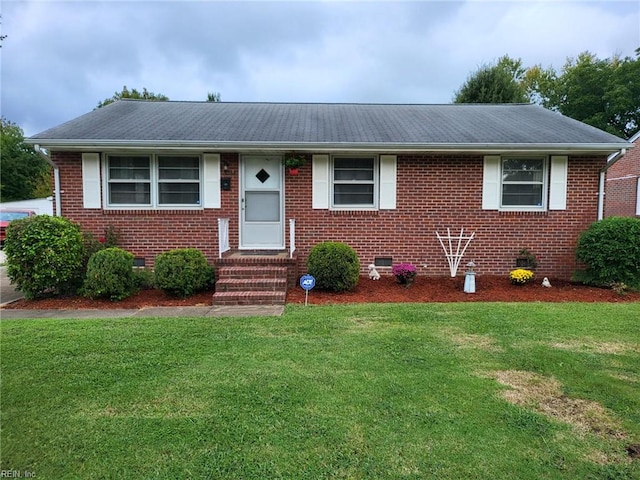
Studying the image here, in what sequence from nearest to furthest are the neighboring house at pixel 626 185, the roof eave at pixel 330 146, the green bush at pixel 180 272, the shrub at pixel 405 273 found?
1. the green bush at pixel 180 272
2. the shrub at pixel 405 273
3. the roof eave at pixel 330 146
4. the neighboring house at pixel 626 185

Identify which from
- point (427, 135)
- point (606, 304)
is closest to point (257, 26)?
point (427, 135)

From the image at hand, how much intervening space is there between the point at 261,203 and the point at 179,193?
1753mm

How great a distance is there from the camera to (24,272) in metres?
6.31

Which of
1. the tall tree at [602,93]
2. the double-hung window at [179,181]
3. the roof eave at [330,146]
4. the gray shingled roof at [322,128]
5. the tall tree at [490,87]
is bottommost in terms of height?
the double-hung window at [179,181]

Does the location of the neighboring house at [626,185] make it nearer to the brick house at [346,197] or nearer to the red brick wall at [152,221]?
the brick house at [346,197]

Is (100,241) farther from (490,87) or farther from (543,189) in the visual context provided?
(490,87)

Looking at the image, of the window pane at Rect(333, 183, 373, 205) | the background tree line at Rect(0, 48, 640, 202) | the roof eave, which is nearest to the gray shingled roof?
the roof eave

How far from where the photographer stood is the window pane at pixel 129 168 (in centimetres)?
793

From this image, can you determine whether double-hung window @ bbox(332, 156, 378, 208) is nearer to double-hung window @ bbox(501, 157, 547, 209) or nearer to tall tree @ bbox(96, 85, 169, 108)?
double-hung window @ bbox(501, 157, 547, 209)

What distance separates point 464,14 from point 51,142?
1092cm

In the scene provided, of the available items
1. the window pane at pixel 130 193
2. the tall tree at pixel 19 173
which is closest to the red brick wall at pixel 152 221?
the window pane at pixel 130 193

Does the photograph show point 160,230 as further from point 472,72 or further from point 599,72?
point 599,72

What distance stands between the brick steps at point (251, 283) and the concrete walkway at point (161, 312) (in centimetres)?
16

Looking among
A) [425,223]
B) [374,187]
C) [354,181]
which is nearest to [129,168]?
[354,181]
